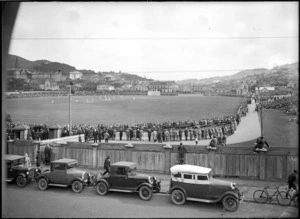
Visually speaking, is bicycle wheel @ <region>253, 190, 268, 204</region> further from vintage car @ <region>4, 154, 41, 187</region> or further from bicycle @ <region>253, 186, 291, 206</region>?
vintage car @ <region>4, 154, 41, 187</region>

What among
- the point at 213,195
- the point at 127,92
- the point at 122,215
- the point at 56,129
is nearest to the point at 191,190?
the point at 213,195

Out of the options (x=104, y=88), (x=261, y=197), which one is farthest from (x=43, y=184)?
(x=104, y=88)

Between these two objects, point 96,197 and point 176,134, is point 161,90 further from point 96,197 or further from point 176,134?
point 96,197

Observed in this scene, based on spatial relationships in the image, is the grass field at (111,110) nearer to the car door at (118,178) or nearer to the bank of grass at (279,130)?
the bank of grass at (279,130)

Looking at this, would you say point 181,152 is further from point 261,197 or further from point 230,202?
point 230,202

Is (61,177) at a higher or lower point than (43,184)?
higher
